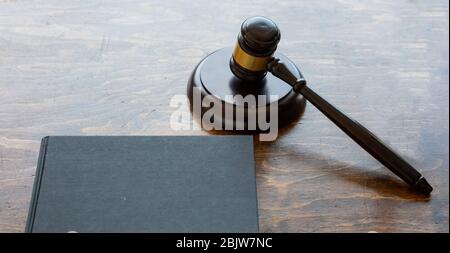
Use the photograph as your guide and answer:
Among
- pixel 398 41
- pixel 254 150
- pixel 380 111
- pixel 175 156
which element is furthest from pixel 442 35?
pixel 175 156

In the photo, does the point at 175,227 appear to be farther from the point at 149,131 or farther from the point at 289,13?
the point at 289,13

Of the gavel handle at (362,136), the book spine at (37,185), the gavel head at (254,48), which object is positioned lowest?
the book spine at (37,185)

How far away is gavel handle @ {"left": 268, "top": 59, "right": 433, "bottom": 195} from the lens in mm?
809

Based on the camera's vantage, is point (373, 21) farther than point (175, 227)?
Yes

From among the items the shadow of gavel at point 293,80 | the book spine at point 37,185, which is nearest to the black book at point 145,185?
the book spine at point 37,185

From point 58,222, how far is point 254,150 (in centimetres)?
29

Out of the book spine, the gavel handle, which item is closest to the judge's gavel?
the gavel handle

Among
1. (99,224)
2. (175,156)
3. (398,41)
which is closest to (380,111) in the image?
(398,41)

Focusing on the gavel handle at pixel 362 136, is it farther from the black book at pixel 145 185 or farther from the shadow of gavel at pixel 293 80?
the black book at pixel 145 185

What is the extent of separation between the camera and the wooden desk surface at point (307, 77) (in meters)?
0.81

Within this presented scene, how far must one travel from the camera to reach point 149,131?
34.3 inches

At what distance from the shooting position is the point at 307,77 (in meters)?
0.95
